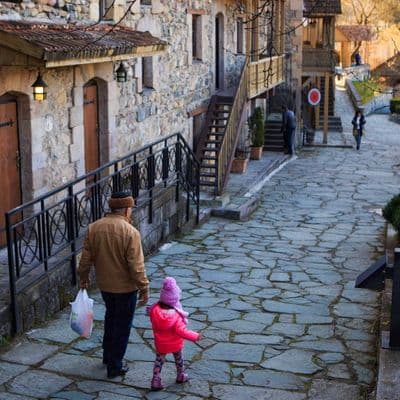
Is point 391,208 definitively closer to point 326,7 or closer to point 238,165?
point 238,165

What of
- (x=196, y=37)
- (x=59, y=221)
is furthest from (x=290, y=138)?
(x=59, y=221)

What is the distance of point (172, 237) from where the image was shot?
12086mm

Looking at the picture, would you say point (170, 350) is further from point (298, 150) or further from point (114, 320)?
point (298, 150)

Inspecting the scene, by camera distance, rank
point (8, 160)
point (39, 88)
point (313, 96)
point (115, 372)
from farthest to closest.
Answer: point (313, 96) → point (8, 160) → point (39, 88) → point (115, 372)

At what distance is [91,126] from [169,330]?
21.5ft

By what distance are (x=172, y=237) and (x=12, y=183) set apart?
133 inches

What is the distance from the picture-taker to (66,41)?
8773 mm

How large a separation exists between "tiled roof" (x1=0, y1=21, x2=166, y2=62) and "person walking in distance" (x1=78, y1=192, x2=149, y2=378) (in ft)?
7.48

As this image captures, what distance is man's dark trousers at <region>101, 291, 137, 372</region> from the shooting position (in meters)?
6.12

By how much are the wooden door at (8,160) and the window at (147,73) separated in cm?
519

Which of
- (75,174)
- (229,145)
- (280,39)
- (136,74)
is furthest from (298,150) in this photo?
→ (75,174)

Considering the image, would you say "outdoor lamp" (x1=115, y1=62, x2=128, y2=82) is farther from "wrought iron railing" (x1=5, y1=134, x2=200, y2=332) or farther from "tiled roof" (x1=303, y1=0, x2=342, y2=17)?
"tiled roof" (x1=303, y1=0, x2=342, y2=17)

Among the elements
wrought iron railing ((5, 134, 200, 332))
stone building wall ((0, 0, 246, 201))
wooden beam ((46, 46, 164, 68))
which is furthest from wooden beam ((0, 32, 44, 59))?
wrought iron railing ((5, 134, 200, 332))

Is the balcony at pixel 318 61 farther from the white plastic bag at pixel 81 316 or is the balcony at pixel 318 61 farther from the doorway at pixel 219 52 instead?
the white plastic bag at pixel 81 316
